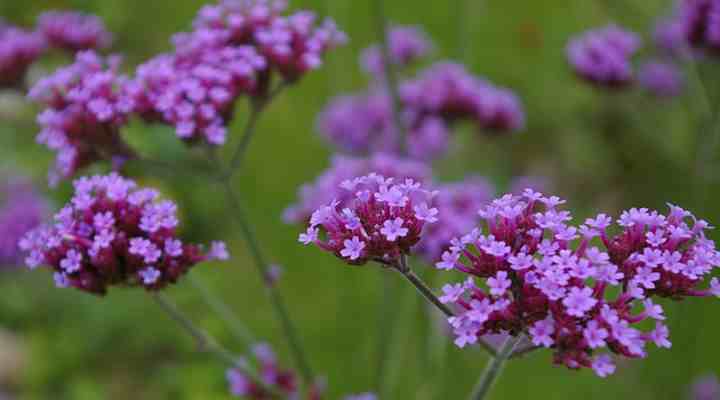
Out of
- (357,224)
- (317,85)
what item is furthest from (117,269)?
(317,85)

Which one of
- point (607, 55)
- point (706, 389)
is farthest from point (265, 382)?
point (607, 55)

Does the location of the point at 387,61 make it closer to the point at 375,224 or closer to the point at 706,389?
the point at 375,224

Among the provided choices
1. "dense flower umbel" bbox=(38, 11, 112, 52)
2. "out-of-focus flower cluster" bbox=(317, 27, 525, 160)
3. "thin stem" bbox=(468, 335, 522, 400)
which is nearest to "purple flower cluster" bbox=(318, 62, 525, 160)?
"out-of-focus flower cluster" bbox=(317, 27, 525, 160)

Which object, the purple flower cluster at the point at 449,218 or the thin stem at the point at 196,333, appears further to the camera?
the purple flower cluster at the point at 449,218

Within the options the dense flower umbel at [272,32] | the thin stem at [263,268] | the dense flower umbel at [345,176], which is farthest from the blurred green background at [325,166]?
the dense flower umbel at [272,32]

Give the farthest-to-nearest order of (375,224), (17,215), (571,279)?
(17,215), (375,224), (571,279)

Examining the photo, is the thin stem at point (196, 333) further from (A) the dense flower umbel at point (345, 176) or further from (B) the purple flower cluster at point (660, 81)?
(B) the purple flower cluster at point (660, 81)
